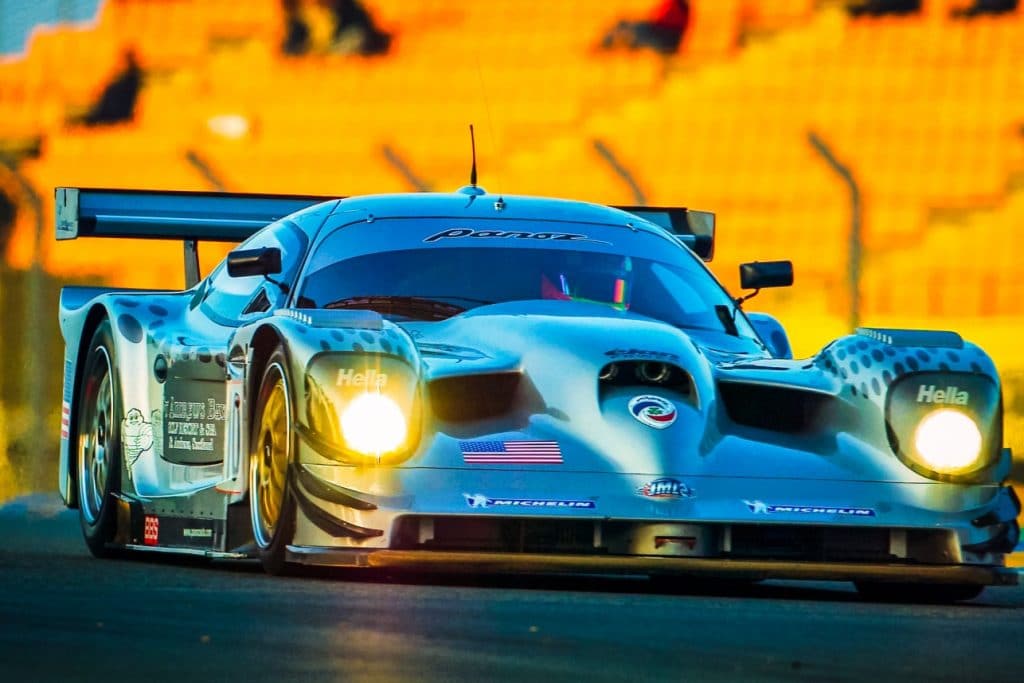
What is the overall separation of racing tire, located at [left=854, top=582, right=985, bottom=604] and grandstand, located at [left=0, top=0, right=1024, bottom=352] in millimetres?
7296

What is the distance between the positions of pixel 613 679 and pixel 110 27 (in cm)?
1349

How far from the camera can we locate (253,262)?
889 centimetres

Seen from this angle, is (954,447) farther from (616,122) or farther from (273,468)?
(616,122)

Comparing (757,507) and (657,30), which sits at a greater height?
(657,30)

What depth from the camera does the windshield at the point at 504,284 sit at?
29.1ft

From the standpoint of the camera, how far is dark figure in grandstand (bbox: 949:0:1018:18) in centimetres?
1695

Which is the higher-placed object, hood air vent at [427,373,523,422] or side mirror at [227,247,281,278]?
side mirror at [227,247,281,278]

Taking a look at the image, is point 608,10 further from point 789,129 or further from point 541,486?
point 541,486

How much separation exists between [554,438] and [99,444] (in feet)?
9.02

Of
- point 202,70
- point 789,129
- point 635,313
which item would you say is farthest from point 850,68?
point 635,313

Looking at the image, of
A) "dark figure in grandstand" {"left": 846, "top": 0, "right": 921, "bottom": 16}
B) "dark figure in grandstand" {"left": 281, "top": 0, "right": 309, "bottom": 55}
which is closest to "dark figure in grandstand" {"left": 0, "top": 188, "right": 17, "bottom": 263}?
"dark figure in grandstand" {"left": 281, "top": 0, "right": 309, "bottom": 55}

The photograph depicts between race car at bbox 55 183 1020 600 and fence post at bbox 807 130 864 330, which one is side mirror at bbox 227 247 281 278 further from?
fence post at bbox 807 130 864 330

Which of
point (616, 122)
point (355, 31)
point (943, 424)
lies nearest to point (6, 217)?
point (355, 31)

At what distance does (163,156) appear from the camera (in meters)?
17.9
